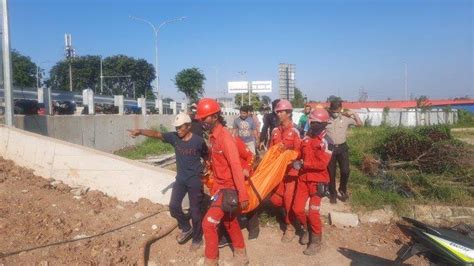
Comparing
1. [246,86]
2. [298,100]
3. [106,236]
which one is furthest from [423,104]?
[298,100]

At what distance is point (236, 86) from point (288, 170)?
54238 mm

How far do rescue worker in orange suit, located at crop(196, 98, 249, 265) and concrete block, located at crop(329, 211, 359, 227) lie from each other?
2.22 m

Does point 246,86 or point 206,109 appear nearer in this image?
point 206,109

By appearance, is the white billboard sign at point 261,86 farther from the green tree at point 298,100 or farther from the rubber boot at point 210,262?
the rubber boot at point 210,262

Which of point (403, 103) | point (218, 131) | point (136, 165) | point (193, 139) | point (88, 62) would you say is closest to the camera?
point (218, 131)

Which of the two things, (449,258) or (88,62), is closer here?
(449,258)

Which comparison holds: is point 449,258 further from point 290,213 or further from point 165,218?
point 165,218

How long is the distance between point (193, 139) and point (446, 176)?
4.82 m

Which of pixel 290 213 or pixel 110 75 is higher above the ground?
pixel 110 75

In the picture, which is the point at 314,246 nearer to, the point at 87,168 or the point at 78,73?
the point at 87,168

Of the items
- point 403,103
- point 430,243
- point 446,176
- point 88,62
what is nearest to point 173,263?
point 430,243

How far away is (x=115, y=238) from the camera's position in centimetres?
529

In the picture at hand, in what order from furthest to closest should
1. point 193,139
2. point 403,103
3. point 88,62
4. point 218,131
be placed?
point 88,62, point 403,103, point 193,139, point 218,131

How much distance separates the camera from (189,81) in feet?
157
